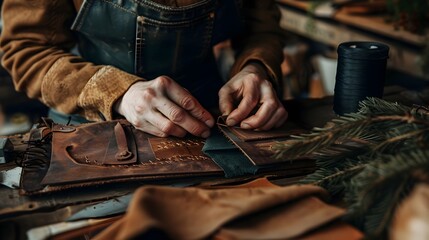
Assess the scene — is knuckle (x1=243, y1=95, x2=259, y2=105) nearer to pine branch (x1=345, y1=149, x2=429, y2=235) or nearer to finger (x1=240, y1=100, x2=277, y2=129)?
finger (x1=240, y1=100, x2=277, y2=129)

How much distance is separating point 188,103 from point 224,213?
17.1 inches

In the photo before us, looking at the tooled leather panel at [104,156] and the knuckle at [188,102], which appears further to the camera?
the knuckle at [188,102]

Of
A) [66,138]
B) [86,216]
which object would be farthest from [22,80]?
[86,216]

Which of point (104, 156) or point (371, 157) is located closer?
point (371, 157)

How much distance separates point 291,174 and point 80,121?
646 millimetres

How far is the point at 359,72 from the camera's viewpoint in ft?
3.46

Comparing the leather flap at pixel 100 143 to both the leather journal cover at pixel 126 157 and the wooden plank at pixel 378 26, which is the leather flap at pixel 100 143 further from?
the wooden plank at pixel 378 26

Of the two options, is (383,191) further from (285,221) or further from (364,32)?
(364,32)

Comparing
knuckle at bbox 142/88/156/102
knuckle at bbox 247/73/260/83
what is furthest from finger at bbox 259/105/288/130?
knuckle at bbox 142/88/156/102

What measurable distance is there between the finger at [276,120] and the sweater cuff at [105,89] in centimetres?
29

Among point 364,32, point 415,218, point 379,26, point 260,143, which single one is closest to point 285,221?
point 415,218

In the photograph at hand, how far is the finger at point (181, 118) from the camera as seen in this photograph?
3.36 ft

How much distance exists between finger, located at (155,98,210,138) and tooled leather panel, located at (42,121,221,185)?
0.03m

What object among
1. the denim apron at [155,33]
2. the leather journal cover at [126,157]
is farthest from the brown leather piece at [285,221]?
the denim apron at [155,33]
